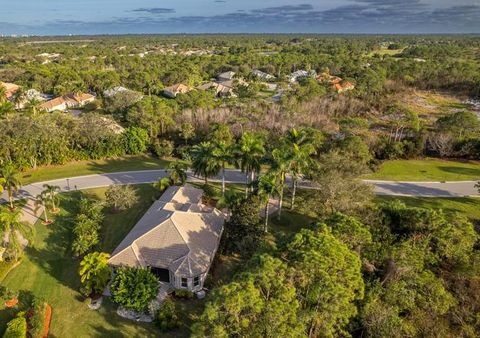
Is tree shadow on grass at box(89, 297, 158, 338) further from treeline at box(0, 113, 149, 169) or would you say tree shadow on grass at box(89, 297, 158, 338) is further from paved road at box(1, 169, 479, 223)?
treeline at box(0, 113, 149, 169)

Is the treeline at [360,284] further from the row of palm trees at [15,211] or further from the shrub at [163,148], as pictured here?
the shrub at [163,148]

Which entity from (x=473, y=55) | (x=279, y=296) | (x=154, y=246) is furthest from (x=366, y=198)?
(x=473, y=55)

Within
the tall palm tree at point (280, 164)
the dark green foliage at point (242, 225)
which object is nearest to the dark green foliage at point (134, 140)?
the dark green foliage at point (242, 225)

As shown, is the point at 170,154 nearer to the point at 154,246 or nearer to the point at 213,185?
the point at 213,185

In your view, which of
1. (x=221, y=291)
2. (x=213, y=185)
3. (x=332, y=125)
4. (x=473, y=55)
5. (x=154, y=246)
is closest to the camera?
(x=221, y=291)

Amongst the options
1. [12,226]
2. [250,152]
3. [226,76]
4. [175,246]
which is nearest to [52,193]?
[12,226]

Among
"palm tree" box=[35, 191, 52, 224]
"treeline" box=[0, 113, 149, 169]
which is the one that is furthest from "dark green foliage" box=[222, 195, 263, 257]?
"treeline" box=[0, 113, 149, 169]
